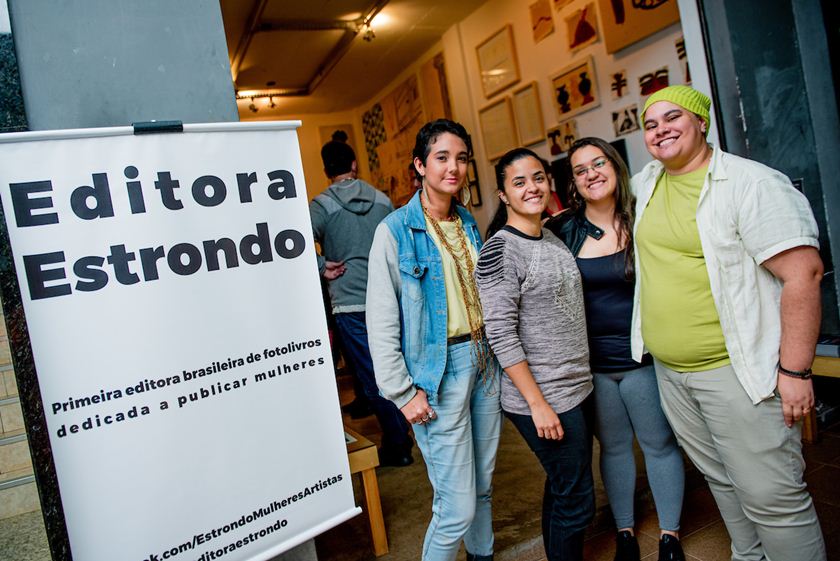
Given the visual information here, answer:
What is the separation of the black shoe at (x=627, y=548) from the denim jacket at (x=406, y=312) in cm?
102

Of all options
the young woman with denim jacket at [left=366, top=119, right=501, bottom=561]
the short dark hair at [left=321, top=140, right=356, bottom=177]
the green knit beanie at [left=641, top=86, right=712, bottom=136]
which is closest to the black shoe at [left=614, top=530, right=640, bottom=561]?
the young woman with denim jacket at [left=366, top=119, right=501, bottom=561]

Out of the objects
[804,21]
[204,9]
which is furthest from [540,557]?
[804,21]

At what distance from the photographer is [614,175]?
1949 millimetres

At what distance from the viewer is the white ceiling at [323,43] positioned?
4.67m

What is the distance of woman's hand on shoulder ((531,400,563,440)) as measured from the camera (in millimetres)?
1680

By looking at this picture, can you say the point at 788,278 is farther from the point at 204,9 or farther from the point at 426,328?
the point at 204,9

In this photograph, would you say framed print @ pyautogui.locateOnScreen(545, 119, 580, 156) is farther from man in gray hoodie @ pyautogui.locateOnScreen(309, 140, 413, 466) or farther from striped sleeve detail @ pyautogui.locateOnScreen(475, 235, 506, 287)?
striped sleeve detail @ pyautogui.locateOnScreen(475, 235, 506, 287)

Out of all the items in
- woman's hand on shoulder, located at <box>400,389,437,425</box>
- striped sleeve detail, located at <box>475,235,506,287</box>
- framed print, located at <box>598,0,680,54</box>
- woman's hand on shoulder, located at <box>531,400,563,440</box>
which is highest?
framed print, located at <box>598,0,680,54</box>

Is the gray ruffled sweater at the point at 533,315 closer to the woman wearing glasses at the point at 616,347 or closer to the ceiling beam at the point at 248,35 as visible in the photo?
the woman wearing glasses at the point at 616,347

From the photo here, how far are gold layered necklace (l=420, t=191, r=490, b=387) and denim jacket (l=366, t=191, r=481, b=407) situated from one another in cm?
7

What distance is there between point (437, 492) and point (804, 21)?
277 centimetres

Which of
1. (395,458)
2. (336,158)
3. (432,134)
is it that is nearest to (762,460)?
(432,134)

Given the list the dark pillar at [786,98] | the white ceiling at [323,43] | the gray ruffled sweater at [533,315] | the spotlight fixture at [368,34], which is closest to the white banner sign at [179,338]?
the gray ruffled sweater at [533,315]

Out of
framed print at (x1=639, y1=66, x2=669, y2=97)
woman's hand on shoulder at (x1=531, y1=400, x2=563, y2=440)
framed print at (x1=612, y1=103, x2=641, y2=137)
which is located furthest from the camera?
framed print at (x1=612, y1=103, x2=641, y2=137)
